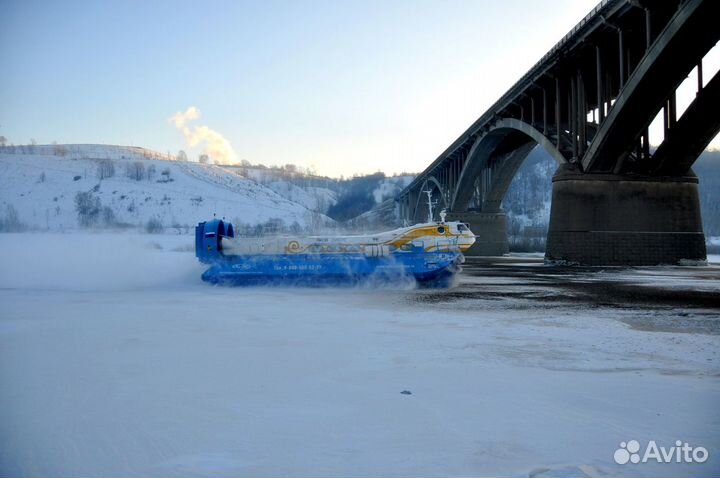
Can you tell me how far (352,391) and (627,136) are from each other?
1216 inches

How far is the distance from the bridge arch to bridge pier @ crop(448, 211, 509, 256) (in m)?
1.06

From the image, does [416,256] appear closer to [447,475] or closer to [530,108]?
[447,475]

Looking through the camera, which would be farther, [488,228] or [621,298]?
[488,228]

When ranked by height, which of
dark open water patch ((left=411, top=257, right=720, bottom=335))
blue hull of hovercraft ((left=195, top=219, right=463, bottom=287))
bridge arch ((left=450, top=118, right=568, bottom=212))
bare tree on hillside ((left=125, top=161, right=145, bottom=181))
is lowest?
dark open water patch ((left=411, top=257, right=720, bottom=335))

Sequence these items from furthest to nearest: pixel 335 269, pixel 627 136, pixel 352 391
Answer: pixel 627 136, pixel 335 269, pixel 352 391

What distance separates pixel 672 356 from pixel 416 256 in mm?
12656

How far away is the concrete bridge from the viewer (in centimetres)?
2644

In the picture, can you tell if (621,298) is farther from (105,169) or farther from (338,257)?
(105,169)

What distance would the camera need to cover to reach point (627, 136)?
3081cm

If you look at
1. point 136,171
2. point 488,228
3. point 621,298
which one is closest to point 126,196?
point 136,171

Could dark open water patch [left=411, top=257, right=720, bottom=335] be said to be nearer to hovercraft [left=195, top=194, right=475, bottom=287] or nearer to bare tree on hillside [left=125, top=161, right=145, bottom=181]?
hovercraft [left=195, top=194, right=475, bottom=287]

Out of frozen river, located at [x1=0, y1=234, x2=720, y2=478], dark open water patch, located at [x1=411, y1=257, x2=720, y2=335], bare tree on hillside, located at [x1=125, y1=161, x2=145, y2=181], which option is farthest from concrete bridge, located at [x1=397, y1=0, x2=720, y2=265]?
bare tree on hillside, located at [x1=125, y1=161, x2=145, y2=181]

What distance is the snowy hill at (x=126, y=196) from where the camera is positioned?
11544 cm

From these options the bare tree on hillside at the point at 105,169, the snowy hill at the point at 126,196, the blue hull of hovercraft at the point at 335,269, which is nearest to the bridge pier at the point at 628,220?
the blue hull of hovercraft at the point at 335,269
